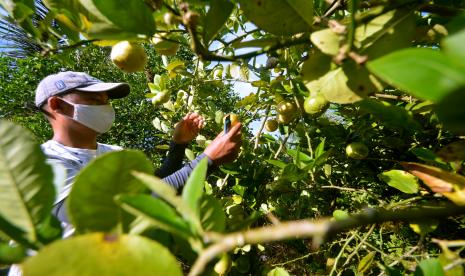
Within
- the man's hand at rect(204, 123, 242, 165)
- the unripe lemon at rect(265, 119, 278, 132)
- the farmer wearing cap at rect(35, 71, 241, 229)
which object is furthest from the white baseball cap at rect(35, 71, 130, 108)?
the unripe lemon at rect(265, 119, 278, 132)

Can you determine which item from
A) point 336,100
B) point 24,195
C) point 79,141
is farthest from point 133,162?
point 79,141

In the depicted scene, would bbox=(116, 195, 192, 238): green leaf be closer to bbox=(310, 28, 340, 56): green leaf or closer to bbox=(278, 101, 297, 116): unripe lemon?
bbox=(310, 28, 340, 56): green leaf

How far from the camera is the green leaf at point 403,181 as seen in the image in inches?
36.4

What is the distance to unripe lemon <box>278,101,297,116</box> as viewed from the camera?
1.27m

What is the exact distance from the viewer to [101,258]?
247mm

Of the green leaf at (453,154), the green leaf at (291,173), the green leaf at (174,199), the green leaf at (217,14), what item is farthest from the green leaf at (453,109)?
the green leaf at (291,173)

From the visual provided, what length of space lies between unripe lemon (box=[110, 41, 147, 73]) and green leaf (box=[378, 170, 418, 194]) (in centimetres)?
70

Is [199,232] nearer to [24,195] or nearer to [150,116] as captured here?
[24,195]

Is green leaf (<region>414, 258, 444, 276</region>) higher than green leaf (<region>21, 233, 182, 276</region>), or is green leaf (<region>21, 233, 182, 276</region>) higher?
green leaf (<region>21, 233, 182, 276</region>)

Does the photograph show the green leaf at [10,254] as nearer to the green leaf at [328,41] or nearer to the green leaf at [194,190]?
the green leaf at [194,190]

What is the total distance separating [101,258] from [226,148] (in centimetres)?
124

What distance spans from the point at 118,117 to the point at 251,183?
6324mm

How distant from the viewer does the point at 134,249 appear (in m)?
0.26

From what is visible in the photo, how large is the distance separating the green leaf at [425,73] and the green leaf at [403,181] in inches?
30.3
